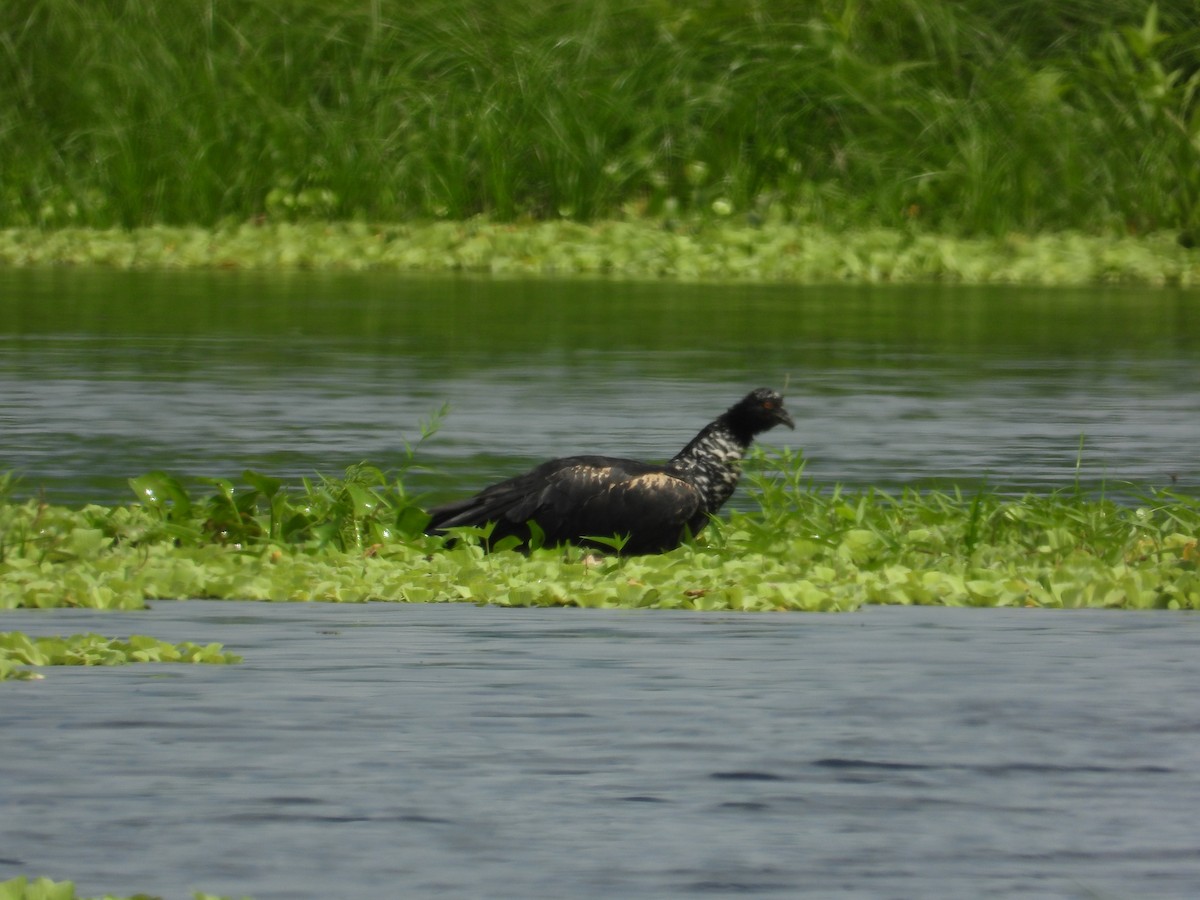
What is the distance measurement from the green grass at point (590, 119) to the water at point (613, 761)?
14027mm

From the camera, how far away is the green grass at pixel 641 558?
23.6 ft

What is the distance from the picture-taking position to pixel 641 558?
7992mm

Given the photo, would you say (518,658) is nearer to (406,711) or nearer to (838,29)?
(406,711)

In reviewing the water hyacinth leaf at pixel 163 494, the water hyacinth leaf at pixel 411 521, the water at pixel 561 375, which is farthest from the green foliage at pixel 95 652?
the water at pixel 561 375

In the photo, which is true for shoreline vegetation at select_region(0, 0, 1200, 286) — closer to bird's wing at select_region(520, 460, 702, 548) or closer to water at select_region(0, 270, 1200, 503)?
water at select_region(0, 270, 1200, 503)

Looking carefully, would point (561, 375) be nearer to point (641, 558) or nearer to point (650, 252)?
point (641, 558)

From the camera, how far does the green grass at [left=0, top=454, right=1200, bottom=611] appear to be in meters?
7.19

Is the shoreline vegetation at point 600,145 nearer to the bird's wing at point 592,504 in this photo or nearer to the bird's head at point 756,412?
the bird's head at point 756,412

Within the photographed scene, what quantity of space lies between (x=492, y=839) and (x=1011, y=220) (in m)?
16.4

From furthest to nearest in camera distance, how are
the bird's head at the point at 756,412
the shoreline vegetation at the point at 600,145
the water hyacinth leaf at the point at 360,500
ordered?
the shoreline vegetation at the point at 600,145 → the bird's head at the point at 756,412 → the water hyacinth leaf at the point at 360,500

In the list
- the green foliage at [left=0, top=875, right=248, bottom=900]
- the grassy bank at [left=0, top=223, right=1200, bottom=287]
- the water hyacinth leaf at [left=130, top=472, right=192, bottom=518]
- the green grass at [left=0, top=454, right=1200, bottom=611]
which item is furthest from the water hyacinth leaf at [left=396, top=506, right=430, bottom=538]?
the grassy bank at [left=0, top=223, right=1200, bottom=287]

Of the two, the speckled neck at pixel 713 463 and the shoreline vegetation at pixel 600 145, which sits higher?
the shoreline vegetation at pixel 600 145

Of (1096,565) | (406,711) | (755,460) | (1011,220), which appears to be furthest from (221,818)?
(1011,220)

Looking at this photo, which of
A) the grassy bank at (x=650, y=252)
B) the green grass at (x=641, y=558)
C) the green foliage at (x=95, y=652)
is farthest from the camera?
the grassy bank at (x=650, y=252)
